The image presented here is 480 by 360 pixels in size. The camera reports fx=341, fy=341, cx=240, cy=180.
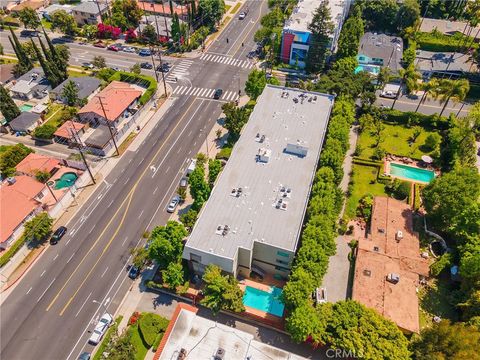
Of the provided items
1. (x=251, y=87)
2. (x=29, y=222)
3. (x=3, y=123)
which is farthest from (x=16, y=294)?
(x=251, y=87)

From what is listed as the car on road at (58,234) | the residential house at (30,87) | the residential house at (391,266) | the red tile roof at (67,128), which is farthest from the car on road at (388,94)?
the residential house at (30,87)

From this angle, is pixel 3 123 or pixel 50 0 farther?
pixel 50 0

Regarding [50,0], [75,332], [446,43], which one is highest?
[50,0]

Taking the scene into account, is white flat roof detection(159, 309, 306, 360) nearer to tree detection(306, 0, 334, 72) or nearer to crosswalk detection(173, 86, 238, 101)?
crosswalk detection(173, 86, 238, 101)

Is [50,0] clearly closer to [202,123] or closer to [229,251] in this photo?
[202,123]

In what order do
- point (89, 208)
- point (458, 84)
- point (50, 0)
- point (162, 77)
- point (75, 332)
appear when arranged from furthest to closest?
point (50, 0)
point (162, 77)
point (458, 84)
point (89, 208)
point (75, 332)

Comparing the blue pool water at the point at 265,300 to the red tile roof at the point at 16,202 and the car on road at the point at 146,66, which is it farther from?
the car on road at the point at 146,66
